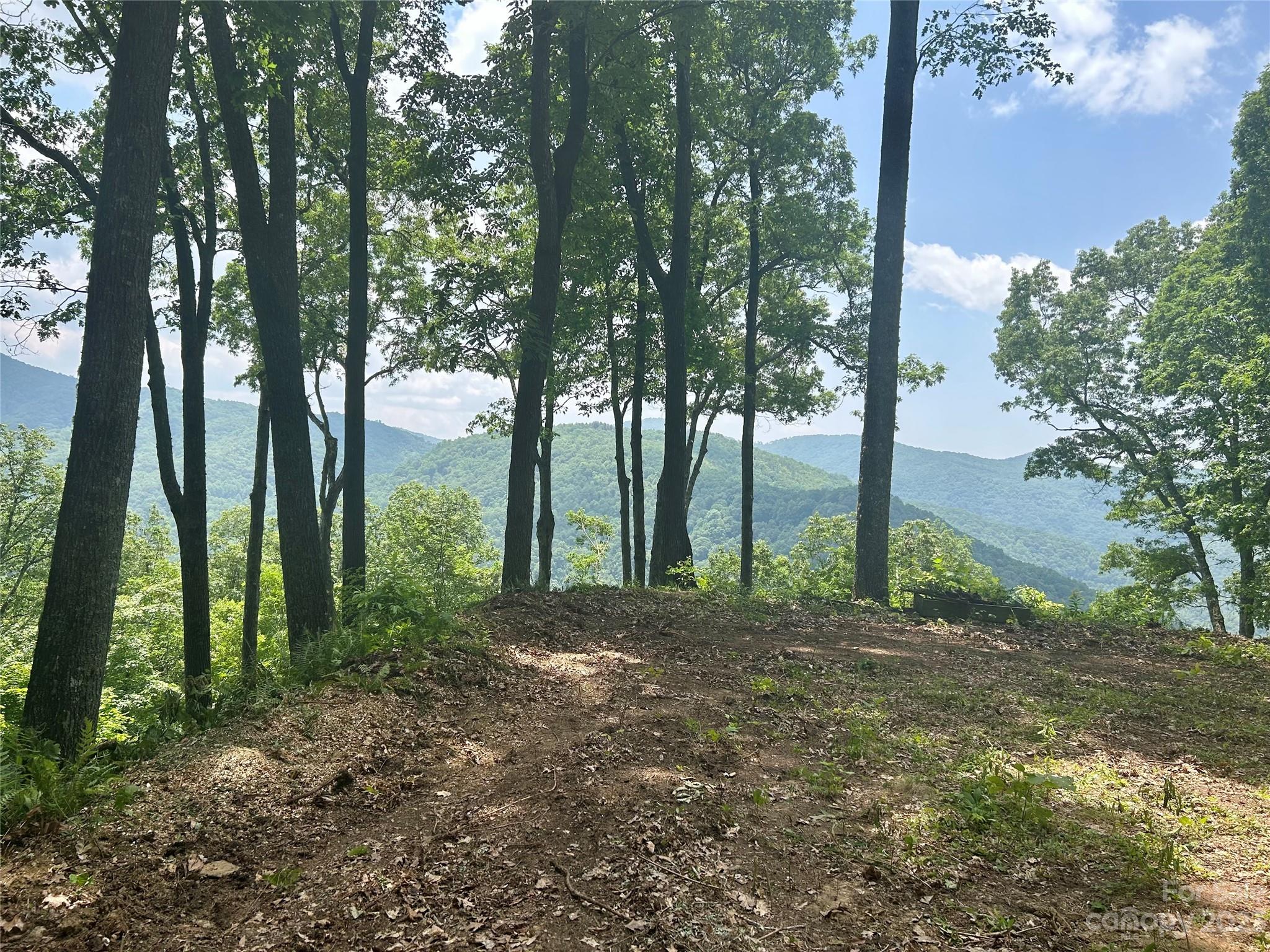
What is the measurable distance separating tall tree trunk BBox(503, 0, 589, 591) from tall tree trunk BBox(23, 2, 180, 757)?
5885 millimetres

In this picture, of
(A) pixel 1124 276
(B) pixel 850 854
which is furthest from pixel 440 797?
(A) pixel 1124 276

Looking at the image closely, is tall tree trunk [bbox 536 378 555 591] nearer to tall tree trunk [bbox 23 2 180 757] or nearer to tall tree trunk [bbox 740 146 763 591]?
tall tree trunk [bbox 740 146 763 591]

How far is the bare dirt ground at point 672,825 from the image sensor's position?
8.72 ft

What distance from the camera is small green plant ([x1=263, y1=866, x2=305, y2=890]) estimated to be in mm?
2939

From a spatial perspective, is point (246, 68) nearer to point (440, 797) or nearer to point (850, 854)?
point (440, 797)

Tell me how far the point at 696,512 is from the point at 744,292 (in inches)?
5147

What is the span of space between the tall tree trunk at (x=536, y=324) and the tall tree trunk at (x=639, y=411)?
185 inches

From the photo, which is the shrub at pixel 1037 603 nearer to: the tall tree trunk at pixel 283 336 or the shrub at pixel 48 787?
the tall tree trunk at pixel 283 336

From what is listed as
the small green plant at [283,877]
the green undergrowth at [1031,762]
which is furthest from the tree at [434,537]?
the small green plant at [283,877]

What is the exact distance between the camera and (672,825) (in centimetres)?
343

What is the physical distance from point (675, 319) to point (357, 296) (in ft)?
22.7

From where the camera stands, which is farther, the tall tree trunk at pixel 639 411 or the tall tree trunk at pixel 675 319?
the tall tree trunk at pixel 639 411

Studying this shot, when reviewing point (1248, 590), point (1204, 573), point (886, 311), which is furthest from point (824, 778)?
point (1204, 573)

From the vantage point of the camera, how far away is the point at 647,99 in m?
13.5
